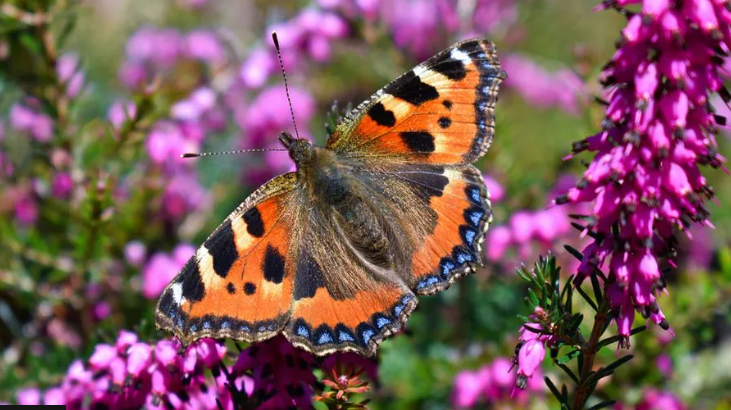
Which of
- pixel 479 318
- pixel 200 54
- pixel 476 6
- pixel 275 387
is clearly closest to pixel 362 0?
pixel 476 6

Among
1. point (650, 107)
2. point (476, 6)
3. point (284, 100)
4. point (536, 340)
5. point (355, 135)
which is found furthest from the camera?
point (476, 6)

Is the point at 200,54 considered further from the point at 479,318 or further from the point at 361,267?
the point at 361,267

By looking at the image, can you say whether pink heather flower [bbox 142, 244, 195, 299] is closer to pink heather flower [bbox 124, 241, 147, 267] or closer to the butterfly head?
pink heather flower [bbox 124, 241, 147, 267]

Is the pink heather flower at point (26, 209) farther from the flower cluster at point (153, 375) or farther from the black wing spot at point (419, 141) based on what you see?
the black wing spot at point (419, 141)

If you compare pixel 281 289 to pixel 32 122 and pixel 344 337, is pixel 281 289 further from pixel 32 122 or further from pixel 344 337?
pixel 32 122

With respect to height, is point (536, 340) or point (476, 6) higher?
point (476, 6)

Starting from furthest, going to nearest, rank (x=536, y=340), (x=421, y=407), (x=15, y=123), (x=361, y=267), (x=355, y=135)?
(x=15, y=123), (x=421, y=407), (x=355, y=135), (x=361, y=267), (x=536, y=340)

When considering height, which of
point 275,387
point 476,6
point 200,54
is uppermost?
point 200,54
